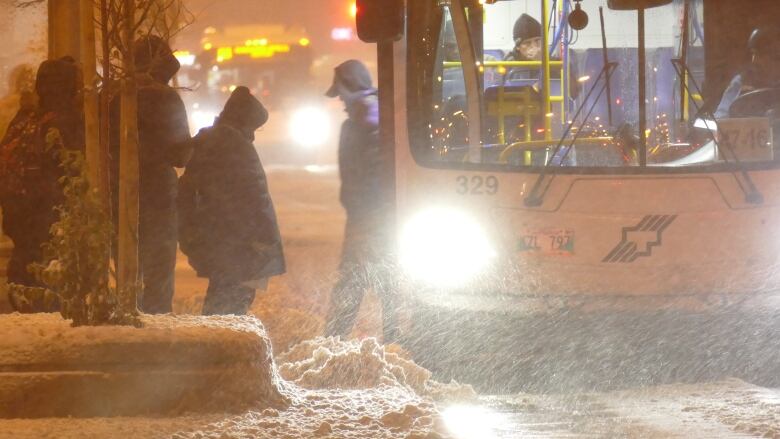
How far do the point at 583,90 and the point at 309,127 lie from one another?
27816 millimetres

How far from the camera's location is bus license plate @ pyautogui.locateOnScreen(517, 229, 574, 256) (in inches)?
261

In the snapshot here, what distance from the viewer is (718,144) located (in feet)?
22.1

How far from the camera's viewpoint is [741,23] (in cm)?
693

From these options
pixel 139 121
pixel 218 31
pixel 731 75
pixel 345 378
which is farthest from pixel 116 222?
pixel 218 31

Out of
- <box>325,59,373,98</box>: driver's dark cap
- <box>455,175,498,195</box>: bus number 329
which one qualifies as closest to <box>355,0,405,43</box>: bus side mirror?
<box>455,175,498,195</box>: bus number 329

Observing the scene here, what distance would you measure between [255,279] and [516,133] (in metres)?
1.78

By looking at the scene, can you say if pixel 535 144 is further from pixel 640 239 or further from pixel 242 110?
pixel 242 110

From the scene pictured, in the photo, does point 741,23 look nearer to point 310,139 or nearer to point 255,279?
point 255,279

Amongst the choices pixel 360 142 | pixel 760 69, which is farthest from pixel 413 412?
pixel 360 142

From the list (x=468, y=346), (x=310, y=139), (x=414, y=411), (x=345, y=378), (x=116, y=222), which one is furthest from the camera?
(x=310, y=139)

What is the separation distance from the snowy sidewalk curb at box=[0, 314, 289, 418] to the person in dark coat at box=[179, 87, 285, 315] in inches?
78.8

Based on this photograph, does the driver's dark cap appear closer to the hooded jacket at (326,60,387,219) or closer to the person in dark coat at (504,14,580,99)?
the hooded jacket at (326,60,387,219)

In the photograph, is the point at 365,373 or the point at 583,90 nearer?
the point at 365,373

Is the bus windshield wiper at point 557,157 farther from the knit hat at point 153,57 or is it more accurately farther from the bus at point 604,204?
the knit hat at point 153,57
